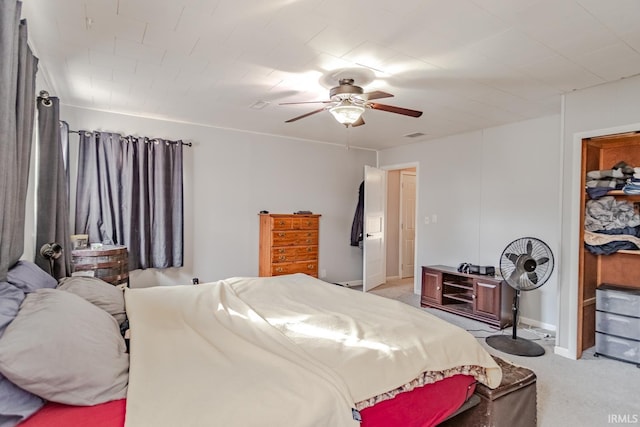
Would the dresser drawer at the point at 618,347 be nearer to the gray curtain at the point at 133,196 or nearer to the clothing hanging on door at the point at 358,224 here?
the clothing hanging on door at the point at 358,224

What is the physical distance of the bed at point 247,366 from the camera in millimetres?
1038

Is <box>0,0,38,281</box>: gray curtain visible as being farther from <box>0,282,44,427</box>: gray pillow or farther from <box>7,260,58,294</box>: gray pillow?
<box>0,282,44,427</box>: gray pillow

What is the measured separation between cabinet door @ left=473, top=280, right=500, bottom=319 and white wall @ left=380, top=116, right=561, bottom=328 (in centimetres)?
53

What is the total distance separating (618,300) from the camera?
2896 millimetres

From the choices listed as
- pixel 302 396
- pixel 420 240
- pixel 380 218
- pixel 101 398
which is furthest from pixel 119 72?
pixel 420 240

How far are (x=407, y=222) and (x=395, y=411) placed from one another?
211 inches

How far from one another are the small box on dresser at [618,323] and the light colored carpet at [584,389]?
0.28ft

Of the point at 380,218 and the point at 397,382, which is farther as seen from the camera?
the point at 380,218

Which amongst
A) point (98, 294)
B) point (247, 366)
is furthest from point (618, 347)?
point (98, 294)

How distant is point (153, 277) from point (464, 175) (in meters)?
4.24

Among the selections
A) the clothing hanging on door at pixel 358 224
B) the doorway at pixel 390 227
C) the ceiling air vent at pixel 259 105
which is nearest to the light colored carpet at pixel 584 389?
the doorway at pixel 390 227

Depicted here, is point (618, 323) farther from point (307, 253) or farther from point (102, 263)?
point (102, 263)

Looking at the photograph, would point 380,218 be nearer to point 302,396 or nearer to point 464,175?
point 464,175

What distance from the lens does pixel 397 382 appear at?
1.36m
